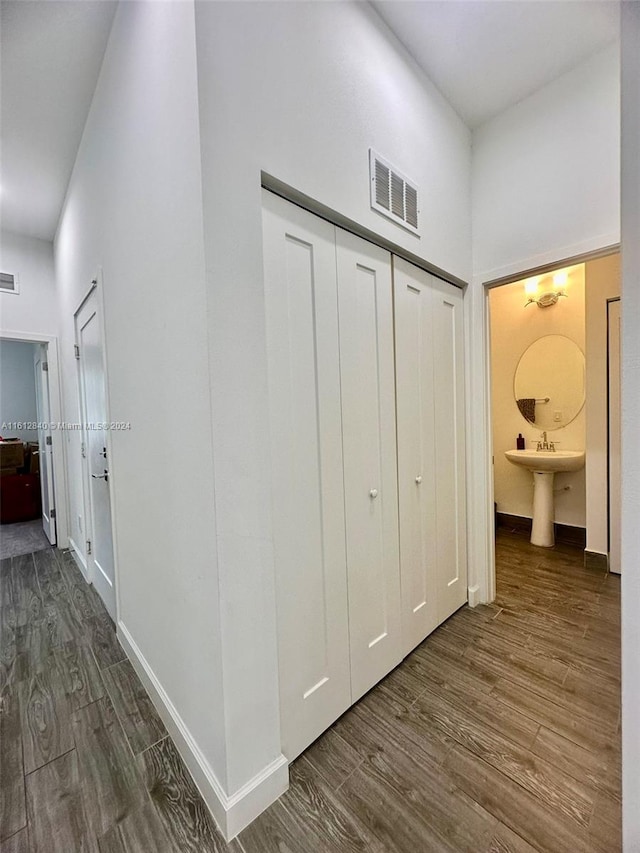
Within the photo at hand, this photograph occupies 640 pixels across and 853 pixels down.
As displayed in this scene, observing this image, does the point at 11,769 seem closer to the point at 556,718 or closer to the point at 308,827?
the point at 308,827

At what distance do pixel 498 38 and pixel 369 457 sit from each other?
2163 mm

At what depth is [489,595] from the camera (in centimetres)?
243

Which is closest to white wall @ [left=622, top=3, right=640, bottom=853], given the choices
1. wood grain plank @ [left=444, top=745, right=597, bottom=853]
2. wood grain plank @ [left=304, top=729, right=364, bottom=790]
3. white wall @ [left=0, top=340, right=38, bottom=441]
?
wood grain plank @ [left=444, top=745, right=597, bottom=853]

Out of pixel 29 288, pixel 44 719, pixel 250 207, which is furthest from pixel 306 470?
pixel 29 288

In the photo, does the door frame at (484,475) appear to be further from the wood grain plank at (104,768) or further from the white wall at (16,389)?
the white wall at (16,389)

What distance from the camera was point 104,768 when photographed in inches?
52.9

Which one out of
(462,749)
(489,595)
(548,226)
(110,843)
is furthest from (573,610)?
(110,843)

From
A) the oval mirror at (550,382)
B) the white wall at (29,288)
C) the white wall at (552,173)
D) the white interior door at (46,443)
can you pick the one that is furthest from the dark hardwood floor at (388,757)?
the white wall at (29,288)

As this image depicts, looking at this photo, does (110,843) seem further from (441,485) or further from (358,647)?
(441,485)

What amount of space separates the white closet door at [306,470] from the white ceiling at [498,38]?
1221mm

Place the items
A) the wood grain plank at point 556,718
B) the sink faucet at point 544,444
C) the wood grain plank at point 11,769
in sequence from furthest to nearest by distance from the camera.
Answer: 1. the sink faucet at point 544,444
2. the wood grain plank at point 556,718
3. the wood grain plank at point 11,769

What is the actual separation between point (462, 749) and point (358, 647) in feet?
1.69

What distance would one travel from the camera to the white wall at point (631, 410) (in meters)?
0.77

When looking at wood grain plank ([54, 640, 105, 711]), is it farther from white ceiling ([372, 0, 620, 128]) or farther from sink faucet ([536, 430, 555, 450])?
sink faucet ([536, 430, 555, 450])
